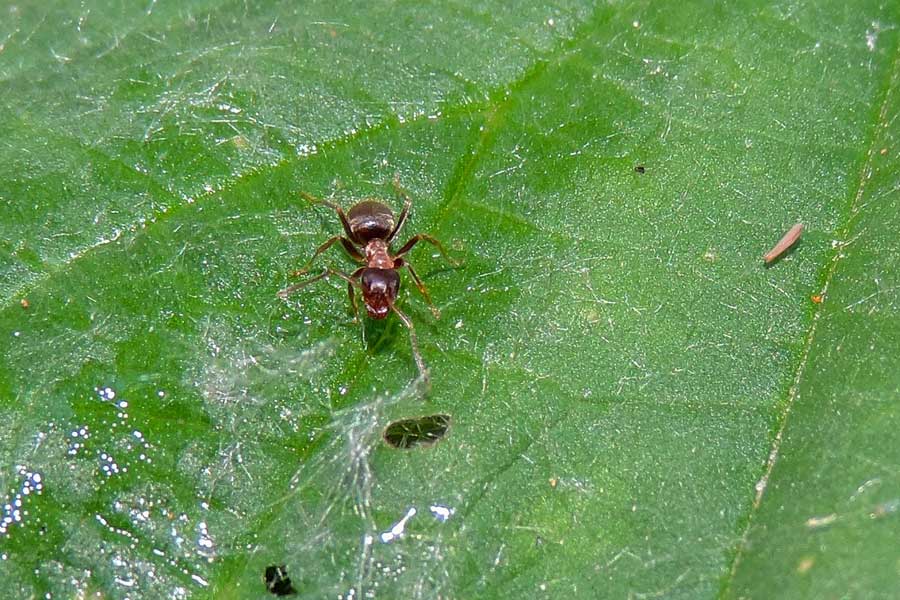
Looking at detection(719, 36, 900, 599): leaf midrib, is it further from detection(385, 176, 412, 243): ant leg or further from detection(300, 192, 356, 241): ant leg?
detection(300, 192, 356, 241): ant leg

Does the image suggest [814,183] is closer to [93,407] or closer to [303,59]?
[303,59]

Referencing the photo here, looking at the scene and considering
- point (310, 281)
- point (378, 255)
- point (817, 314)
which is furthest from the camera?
point (378, 255)

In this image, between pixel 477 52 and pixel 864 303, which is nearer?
pixel 864 303

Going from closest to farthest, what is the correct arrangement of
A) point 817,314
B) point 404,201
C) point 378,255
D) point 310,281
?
point 817,314
point 310,281
point 404,201
point 378,255

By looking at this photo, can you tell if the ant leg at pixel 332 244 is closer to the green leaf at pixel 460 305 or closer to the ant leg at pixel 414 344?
the green leaf at pixel 460 305

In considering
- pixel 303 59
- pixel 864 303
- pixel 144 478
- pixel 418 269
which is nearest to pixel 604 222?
pixel 418 269

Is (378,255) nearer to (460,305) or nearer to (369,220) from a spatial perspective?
(369,220)

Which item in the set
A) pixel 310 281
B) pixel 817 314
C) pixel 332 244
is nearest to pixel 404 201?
pixel 332 244
